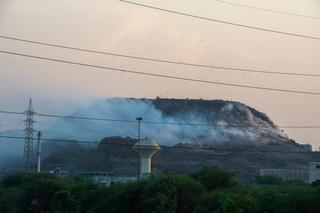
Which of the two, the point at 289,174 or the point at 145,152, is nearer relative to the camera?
the point at 145,152

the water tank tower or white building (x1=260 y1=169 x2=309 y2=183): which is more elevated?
the water tank tower

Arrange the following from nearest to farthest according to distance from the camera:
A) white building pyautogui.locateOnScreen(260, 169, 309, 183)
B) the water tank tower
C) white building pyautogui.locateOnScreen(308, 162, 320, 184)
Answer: white building pyautogui.locateOnScreen(308, 162, 320, 184) → the water tank tower → white building pyautogui.locateOnScreen(260, 169, 309, 183)

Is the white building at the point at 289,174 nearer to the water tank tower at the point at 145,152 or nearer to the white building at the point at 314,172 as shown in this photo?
the white building at the point at 314,172

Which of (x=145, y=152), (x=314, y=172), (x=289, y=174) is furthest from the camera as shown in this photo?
(x=289, y=174)

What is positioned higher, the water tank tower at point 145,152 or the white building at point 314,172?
the water tank tower at point 145,152

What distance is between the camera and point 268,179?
93.9 meters

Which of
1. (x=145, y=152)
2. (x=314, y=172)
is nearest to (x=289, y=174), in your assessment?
(x=314, y=172)

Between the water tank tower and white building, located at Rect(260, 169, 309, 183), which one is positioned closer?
the water tank tower

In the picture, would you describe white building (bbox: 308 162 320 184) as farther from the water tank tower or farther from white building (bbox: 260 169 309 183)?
white building (bbox: 260 169 309 183)

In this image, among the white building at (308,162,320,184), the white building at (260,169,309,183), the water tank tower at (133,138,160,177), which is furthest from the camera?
the white building at (260,169,309,183)

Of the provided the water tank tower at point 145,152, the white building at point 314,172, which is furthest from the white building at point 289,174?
the water tank tower at point 145,152

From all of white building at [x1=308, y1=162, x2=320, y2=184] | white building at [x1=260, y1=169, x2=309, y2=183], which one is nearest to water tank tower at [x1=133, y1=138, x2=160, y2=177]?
white building at [x1=308, y1=162, x2=320, y2=184]

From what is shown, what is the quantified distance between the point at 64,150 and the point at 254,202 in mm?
130256

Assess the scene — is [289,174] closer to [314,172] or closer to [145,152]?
[314,172]
